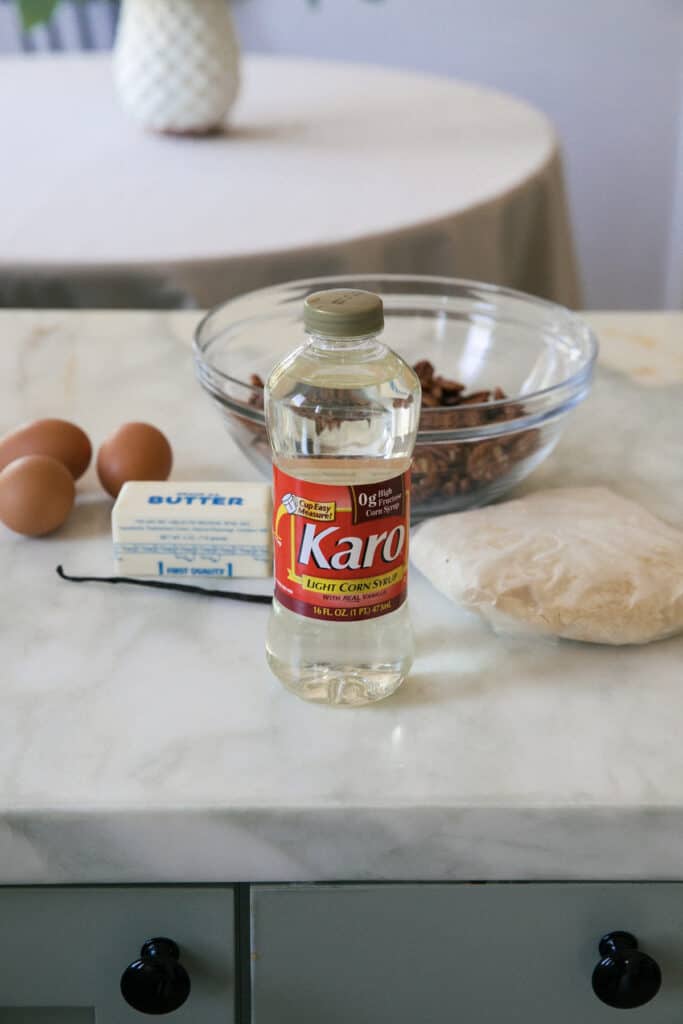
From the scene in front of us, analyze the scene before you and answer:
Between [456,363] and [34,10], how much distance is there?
4.20 feet

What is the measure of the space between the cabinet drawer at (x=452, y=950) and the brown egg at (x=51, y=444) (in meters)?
0.38

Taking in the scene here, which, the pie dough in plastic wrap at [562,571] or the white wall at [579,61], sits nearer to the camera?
the pie dough in plastic wrap at [562,571]

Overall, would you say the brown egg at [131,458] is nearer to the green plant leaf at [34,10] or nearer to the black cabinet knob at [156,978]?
the black cabinet knob at [156,978]

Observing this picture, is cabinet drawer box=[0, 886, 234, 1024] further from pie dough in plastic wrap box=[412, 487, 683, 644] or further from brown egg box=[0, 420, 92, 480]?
brown egg box=[0, 420, 92, 480]

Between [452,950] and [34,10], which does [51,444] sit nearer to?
[452,950]

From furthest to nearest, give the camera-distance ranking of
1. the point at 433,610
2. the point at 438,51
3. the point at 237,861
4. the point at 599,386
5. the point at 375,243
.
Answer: the point at 438,51
the point at 375,243
the point at 599,386
the point at 433,610
the point at 237,861

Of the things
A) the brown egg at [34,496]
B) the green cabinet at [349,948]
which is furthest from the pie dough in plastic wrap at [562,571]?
the brown egg at [34,496]

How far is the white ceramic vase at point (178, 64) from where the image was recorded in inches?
74.2

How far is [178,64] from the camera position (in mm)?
1920

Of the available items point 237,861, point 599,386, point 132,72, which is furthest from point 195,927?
point 132,72

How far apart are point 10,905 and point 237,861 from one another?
0.13 meters

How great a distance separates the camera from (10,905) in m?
0.61

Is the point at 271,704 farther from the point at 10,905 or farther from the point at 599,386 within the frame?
the point at 599,386

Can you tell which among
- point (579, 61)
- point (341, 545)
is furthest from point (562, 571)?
point (579, 61)
